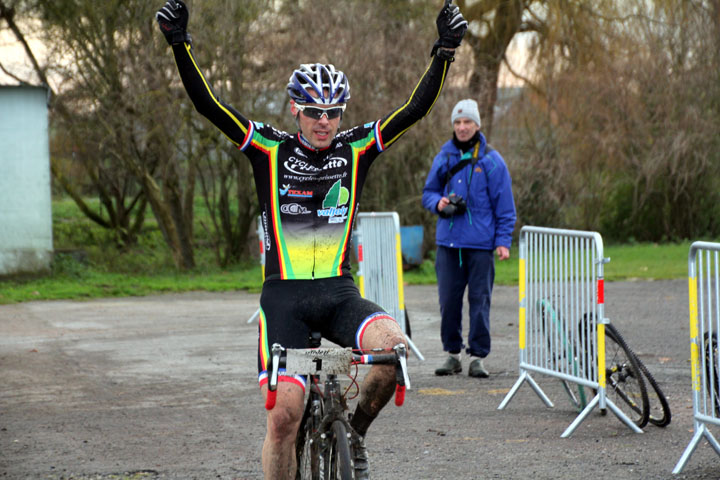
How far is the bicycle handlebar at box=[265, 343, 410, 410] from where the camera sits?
13.3ft

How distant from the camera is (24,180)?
17531 mm

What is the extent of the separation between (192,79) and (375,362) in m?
1.67

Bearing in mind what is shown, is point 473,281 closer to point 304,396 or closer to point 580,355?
point 580,355

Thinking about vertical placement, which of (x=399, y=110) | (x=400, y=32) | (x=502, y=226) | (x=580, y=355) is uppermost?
(x=400, y=32)

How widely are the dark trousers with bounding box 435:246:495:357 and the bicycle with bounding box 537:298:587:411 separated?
1037mm

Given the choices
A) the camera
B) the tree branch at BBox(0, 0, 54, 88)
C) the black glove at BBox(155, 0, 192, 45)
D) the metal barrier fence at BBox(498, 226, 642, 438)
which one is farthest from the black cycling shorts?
the tree branch at BBox(0, 0, 54, 88)

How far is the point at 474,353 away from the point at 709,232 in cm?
1869

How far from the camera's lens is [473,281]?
866 cm

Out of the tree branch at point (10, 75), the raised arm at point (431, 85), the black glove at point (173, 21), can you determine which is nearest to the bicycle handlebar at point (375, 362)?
the raised arm at point (431, 85)

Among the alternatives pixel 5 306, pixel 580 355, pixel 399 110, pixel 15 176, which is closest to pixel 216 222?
pixel 15 176

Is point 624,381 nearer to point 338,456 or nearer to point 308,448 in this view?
point 308,448

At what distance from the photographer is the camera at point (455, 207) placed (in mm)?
8609

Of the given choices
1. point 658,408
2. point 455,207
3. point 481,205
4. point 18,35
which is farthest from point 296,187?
point 18,35

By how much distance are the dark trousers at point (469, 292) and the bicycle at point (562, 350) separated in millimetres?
1037
